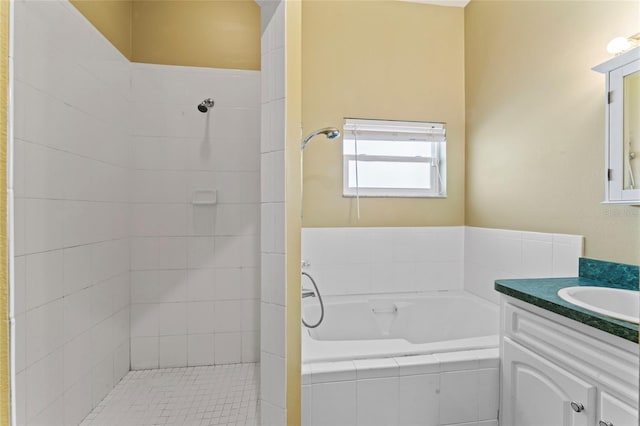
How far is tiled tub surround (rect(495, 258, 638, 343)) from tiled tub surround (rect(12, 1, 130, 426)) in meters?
1.91

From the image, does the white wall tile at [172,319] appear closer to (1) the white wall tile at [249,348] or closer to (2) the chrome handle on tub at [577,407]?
(1) the white wall tile at [249,348]

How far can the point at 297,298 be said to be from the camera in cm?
128

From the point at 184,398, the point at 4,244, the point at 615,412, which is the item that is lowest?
the point at 184,398

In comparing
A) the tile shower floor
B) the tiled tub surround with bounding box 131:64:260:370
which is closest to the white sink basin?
the tile shower floor

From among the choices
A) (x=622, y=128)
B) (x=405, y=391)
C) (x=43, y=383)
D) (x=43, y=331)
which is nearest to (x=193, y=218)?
(x=43, y=331)

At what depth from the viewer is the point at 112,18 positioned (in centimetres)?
188

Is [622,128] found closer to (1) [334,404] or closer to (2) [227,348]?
(1) [334,404]

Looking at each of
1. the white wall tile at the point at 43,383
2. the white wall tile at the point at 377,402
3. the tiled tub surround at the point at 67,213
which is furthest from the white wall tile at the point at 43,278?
the white wall tile at the point at 377,402

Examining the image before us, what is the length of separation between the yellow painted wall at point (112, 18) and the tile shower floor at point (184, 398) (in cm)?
201

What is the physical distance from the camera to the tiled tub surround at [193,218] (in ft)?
6.95

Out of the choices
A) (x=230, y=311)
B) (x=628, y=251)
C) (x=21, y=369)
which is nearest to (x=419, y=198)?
(x=628, y=251)

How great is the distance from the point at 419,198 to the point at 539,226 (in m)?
0.84

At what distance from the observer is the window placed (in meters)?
2.45

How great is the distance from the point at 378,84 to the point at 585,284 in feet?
5.88
